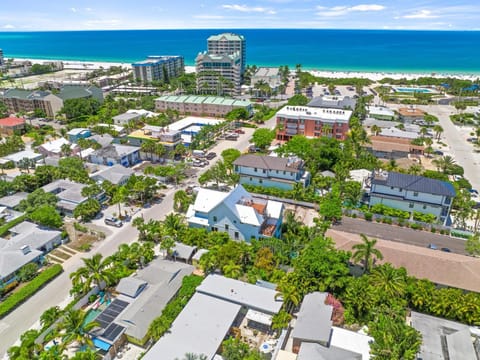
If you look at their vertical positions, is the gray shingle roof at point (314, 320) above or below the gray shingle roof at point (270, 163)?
below

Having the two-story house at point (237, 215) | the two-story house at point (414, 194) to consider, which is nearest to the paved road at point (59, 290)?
the two-story house at point (237, 215)

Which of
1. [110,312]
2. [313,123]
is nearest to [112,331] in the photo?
[110,312]

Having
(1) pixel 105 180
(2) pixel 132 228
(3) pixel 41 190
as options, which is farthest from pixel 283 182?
(3) pixel 41 190

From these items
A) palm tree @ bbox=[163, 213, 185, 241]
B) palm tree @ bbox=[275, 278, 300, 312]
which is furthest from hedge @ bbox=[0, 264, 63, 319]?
palm tree @ bbox=[275, 278, 300, 312]

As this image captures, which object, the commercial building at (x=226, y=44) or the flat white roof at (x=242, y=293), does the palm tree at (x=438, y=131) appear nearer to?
the flat white roof at (x=242, y=293)

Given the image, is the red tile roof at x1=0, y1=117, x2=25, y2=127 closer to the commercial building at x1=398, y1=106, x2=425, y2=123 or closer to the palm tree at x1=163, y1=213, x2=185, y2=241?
the palm tree at x1=163, y1=213, x2=185, y2=241

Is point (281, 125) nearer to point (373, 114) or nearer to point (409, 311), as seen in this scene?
point (373, 114)
